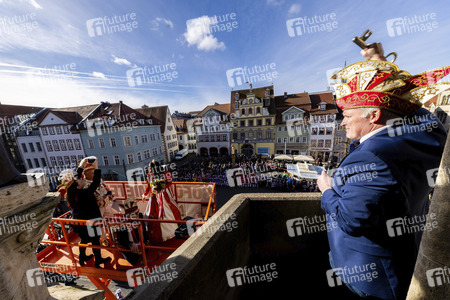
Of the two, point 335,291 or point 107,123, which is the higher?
point 107,123

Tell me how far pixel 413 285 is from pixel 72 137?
104 feet

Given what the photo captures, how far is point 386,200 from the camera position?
3.86 ft

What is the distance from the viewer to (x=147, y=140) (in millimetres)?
26391

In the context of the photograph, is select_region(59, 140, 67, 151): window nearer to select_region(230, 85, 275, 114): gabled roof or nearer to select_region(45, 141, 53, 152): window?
select_region(45, 141, 53, 152): window

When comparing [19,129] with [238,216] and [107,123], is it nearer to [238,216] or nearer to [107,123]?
[107,123]

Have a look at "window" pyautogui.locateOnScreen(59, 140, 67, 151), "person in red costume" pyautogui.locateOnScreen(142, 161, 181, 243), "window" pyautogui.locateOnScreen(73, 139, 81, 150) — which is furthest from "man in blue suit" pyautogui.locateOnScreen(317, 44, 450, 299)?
"window" pyautogui.locateOnScreen(59, 140, 67, 151)

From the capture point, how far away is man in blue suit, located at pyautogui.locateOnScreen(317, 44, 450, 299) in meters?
1.21

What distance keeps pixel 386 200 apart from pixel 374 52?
68.5 inches

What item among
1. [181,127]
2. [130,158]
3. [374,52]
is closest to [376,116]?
[374,52]

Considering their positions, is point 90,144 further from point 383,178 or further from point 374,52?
point 383,178

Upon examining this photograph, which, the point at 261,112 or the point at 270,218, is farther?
the point at 261,112

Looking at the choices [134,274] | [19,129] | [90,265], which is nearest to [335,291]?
[134,274]

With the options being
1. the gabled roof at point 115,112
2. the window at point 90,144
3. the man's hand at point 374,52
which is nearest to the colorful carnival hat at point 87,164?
the man's hand at point 374,52

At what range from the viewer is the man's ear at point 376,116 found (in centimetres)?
152
